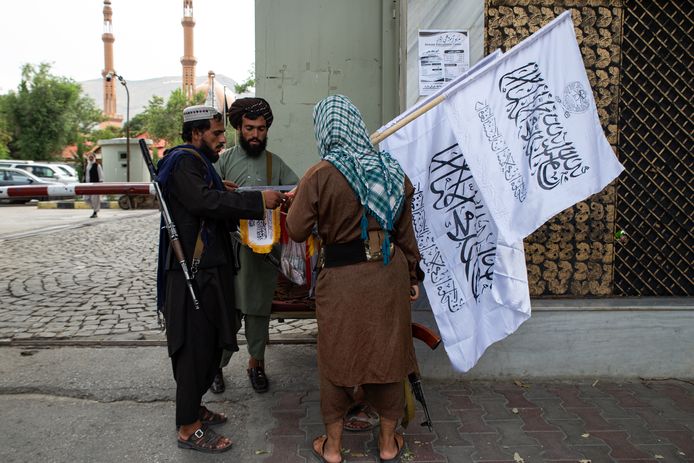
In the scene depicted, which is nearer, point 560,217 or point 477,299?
point 477,299

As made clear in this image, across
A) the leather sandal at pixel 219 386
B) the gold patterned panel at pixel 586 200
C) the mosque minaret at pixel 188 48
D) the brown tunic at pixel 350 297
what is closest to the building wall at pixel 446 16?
the gold patterned panel at pixel 586 200

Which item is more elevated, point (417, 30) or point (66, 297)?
point (417, 30)

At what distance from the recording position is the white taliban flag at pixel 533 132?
3484 millimetres

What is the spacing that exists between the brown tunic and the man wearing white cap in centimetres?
49

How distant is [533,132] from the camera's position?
3.58m

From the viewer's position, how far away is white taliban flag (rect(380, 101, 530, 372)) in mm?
3721

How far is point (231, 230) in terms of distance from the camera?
3.61m

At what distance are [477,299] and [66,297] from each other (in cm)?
517

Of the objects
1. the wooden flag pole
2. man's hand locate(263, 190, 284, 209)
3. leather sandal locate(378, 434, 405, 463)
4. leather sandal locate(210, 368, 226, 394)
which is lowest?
leather sandal locate(378, 434, 405, 463)

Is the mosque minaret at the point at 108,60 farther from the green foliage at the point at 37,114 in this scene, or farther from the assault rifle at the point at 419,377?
the assault rifle at the point at 419,377

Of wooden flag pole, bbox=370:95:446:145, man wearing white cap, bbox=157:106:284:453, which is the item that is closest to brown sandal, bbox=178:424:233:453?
man wearing white cap, bbox=157:106:284:453

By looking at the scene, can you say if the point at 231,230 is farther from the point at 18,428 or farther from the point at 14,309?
the point at 14,309

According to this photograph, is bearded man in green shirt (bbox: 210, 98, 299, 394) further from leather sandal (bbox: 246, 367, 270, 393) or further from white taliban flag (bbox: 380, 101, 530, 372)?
white taliban flag (bbox: 380, 101, 530, 372)

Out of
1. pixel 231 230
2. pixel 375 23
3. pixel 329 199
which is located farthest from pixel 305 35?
pixel 329 199
